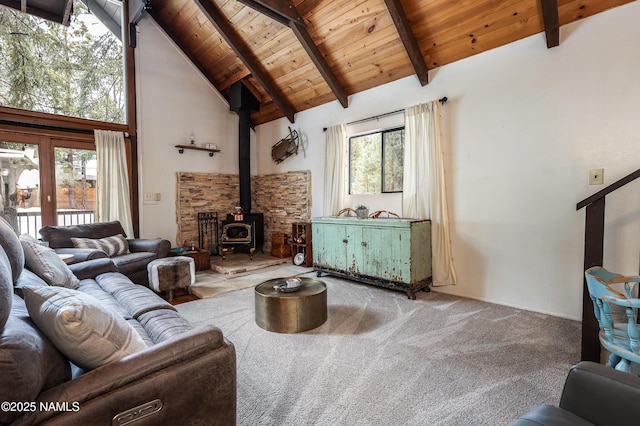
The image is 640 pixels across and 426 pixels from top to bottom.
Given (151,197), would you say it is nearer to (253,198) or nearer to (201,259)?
(201,259)

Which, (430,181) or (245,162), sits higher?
(245,162)

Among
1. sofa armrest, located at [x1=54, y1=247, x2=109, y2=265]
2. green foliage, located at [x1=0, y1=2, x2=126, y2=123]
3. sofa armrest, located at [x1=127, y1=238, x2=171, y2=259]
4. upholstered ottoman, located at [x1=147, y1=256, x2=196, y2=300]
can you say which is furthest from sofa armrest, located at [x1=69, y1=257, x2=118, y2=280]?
green foliage, located at [x1=0, y1=2, x2=126, y2=123]

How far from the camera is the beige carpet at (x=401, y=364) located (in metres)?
1.66

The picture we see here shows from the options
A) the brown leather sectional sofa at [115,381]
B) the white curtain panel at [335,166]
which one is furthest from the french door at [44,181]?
the brown leather sectional sofa at [115,381]

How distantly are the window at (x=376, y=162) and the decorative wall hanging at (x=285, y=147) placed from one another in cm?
129

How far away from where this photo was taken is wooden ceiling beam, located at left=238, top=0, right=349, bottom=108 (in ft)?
11.8

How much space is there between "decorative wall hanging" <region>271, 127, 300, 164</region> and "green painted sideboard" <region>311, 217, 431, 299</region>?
197 centimetres

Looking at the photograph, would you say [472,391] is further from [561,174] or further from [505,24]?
[505,24]

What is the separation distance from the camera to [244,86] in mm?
5711

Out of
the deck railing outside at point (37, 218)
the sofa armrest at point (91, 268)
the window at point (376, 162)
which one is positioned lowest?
the sofa armrest at point (91, 268)

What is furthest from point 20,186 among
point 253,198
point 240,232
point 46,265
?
point 253,198

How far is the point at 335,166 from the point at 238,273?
90.9 inches

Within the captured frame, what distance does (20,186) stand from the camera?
408cm

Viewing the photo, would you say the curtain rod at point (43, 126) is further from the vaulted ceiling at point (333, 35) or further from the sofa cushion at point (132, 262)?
the sofa cushion at point (132, 262)
